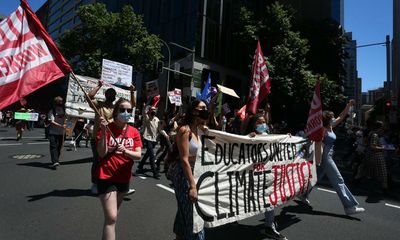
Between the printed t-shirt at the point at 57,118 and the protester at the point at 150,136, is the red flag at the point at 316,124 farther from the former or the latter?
the printed t-shirt at the point at 57,118

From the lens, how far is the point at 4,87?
3.82 meters

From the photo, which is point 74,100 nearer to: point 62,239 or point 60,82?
point 62,239

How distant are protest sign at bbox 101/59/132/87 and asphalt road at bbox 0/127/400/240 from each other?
367cm

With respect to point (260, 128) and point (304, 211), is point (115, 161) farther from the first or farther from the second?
point (304, 211)

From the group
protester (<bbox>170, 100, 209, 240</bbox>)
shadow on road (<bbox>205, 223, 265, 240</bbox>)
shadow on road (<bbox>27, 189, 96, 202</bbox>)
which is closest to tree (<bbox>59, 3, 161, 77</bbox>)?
shadow on road (<bbox>27, 189, 96, 202</bbox>)

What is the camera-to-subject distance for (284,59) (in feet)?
88.8

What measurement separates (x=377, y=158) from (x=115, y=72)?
7.50 metres

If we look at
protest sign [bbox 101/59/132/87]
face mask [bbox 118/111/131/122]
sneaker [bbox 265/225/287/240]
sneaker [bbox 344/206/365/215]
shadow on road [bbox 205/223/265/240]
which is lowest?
shadow on road [bbox 205/223/265/240]

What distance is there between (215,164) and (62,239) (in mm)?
2069

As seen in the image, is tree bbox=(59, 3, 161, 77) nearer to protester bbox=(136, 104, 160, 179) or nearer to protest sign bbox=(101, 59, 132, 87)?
protest sign bbox=(101, 59, 132, 87)

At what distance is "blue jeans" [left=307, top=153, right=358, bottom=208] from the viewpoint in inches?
231

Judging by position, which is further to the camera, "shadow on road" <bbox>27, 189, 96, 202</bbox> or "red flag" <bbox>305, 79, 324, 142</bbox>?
"shadow on road" <bbox>27, 189, 96, 202</bbox>

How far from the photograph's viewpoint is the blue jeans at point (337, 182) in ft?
19.3

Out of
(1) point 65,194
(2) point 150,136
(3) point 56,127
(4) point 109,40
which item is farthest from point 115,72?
(4) point 109,40
